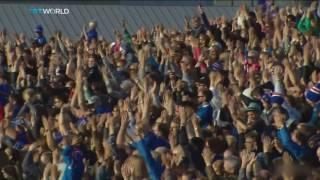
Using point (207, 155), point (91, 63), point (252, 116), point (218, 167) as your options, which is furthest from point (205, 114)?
point (91, 63)

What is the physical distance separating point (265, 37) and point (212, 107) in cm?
454

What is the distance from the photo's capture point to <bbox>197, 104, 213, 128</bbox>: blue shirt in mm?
15586

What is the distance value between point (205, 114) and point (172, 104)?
0.52 m

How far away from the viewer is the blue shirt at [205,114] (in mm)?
15586

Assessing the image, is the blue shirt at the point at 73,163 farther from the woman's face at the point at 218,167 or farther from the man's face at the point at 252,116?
the man's face at the point at 252,116

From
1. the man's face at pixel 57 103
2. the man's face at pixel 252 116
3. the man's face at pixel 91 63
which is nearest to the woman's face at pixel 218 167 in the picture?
the man's face at pixel 252 116

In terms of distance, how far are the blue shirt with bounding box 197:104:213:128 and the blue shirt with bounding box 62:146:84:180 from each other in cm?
202

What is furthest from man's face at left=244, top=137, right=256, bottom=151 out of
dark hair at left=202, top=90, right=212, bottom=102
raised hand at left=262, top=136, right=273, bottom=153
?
dark hair at left=202, top=90, right=212, bottom=102

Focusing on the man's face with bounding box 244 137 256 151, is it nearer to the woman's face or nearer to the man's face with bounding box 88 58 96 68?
the woman's face

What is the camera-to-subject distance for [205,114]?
618 inches

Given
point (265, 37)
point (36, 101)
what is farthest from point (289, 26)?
point (36, 101)

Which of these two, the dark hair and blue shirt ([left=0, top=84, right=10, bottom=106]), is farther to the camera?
blue shirt ([left=0, top=84, right=10, bottom=106])

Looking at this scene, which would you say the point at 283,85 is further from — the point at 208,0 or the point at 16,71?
the point at 208,0

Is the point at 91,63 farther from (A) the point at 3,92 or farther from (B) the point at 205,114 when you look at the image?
(B) the point at 205,114
